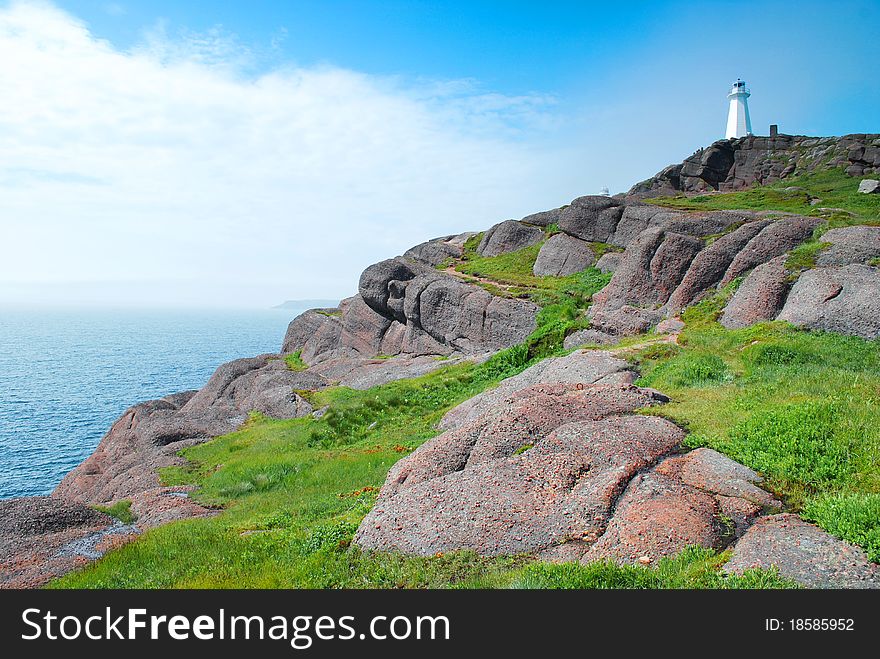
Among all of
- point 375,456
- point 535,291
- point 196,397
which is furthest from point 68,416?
point 375,456

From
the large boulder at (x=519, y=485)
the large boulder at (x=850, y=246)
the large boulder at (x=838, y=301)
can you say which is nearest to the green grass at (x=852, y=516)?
the large boulder at (x=519, y=485)

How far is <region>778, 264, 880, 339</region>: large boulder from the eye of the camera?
17.5 m

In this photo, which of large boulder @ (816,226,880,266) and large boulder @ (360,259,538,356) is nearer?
large boulder @ (816,226,880,266)

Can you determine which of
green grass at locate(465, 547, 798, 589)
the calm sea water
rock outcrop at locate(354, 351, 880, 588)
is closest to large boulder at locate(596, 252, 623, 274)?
rock outcrop at locate(354, 351, 880, 588)

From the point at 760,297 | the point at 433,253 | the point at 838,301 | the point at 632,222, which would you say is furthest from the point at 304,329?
the point at 838,301

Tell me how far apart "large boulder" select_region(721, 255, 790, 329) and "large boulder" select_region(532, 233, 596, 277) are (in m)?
22.7

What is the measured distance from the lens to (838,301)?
1858 cm

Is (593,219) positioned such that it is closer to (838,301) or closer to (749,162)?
(838,301)

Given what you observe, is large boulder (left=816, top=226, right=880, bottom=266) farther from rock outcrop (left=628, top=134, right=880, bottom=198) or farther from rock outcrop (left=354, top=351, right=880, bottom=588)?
rock outcrop (left=628, top=134, right=880, bottom=198)

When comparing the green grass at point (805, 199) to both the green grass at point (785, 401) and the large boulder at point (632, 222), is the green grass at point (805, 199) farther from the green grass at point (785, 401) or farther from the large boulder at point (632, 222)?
the green grass at point (785, 401)

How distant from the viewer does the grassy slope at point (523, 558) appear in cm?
775

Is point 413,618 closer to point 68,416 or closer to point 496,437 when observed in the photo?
point 496,437

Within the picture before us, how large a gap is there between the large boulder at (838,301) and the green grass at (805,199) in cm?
1911

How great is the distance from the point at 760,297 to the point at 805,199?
38105 mm
